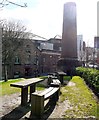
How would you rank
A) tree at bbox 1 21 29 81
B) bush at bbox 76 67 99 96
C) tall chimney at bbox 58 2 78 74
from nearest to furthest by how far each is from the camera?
bush at bbox 76 67 99 96 < tree at bbox 1 21 29 81 < tall chimney at bbox 58 2 78 74

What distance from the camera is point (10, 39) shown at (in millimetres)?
23500

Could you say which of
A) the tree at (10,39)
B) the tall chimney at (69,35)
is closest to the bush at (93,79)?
the tree at (10,39)

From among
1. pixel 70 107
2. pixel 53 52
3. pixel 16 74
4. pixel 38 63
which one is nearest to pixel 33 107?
pixel 70 107

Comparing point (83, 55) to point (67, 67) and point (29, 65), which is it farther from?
point (67, 67)

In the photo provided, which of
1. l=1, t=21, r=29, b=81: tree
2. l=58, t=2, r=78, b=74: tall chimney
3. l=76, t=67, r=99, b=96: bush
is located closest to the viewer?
l=76, t=67, r=99, b=96: bush

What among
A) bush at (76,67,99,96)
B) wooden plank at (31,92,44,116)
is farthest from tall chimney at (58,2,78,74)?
wooden plank at (31,92,44,116)

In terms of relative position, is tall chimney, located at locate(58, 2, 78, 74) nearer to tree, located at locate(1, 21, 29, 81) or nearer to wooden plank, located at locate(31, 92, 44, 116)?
tree, located at locate(1, 21, 29, 81)

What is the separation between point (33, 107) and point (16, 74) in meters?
33.1

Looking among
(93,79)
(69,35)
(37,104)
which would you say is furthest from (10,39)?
(37,104)

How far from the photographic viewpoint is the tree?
2192 centimetres

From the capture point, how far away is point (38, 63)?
4244 centimetres

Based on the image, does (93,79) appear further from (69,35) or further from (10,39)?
(69,35)

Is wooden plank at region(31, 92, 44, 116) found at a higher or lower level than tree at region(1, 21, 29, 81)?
lower

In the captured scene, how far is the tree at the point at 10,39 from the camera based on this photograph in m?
21.9
